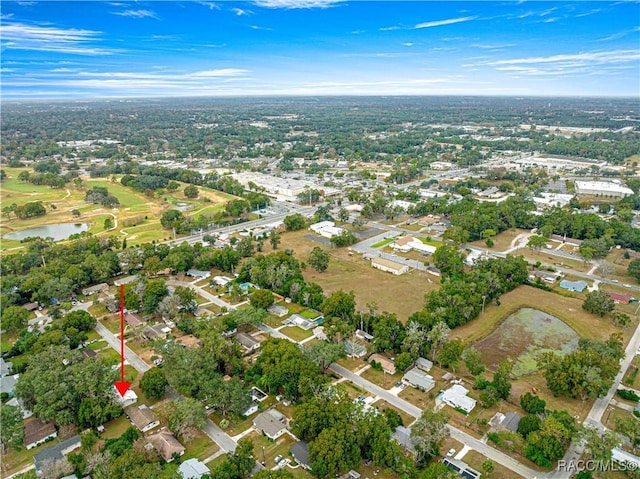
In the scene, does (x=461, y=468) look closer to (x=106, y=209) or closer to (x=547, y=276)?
(x=547, y=276)

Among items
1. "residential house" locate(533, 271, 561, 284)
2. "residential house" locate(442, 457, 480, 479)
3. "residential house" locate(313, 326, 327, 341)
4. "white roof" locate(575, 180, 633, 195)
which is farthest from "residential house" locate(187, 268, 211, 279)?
"white roof" locate(575, 180, 633, 195)

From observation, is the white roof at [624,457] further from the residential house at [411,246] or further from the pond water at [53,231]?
the pond water at [53,231]

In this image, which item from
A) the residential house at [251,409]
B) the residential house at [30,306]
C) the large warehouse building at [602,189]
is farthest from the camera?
the large warehouse building at [602,189]

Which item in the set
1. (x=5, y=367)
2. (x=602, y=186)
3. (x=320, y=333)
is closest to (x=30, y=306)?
(x=5, y=367)

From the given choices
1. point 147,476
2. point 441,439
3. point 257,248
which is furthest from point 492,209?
point 147,476

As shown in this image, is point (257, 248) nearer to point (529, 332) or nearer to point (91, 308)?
point (91, 308)

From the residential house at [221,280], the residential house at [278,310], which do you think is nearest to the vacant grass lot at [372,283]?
the residential house at [278,310]

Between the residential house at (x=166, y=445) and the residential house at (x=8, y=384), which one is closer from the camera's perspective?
the residential house at (x=166, y=445)
